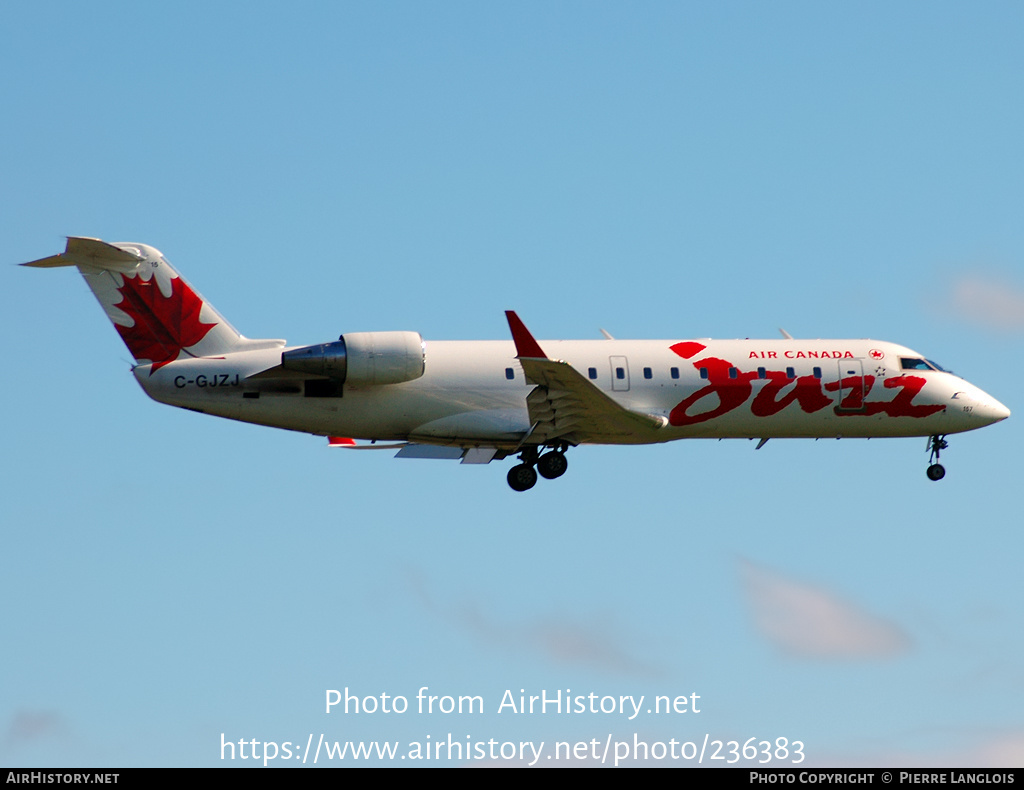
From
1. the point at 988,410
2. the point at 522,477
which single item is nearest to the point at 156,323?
the point at 522,477

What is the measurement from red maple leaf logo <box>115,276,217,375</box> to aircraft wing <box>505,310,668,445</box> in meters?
6.97

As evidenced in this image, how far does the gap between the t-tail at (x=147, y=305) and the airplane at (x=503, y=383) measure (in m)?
0.02

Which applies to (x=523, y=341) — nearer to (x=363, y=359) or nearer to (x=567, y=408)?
(x=567, y=408)

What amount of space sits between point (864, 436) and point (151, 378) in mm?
16235

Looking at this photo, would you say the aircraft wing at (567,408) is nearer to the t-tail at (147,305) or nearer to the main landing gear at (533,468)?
the main landing gear at (533,468)

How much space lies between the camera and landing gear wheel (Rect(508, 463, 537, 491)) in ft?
110

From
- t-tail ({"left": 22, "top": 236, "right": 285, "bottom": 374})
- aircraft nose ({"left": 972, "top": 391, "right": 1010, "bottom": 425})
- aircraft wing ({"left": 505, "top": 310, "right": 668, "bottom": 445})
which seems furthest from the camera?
aircraft nose ({"left": 972, "top": 391, "right": 1010, "bottom": 425})

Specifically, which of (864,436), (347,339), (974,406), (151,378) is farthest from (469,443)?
(974,406)

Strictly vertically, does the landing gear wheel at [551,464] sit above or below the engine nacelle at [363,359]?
below

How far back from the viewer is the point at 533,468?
33.8 m

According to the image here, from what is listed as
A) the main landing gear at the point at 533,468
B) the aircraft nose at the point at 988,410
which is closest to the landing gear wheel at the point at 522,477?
the main landing gear at the point at 533,468

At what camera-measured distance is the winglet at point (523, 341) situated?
30.3 metres

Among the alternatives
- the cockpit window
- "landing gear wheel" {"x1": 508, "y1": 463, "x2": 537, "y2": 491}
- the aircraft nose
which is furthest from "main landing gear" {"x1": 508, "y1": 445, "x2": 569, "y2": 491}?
the aircraft nose

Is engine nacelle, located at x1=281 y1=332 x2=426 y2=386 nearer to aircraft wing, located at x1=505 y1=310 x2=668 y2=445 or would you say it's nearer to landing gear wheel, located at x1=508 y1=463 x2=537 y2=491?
aircraft wing, located at x1=505 y1=310 x2=668 y2=445
